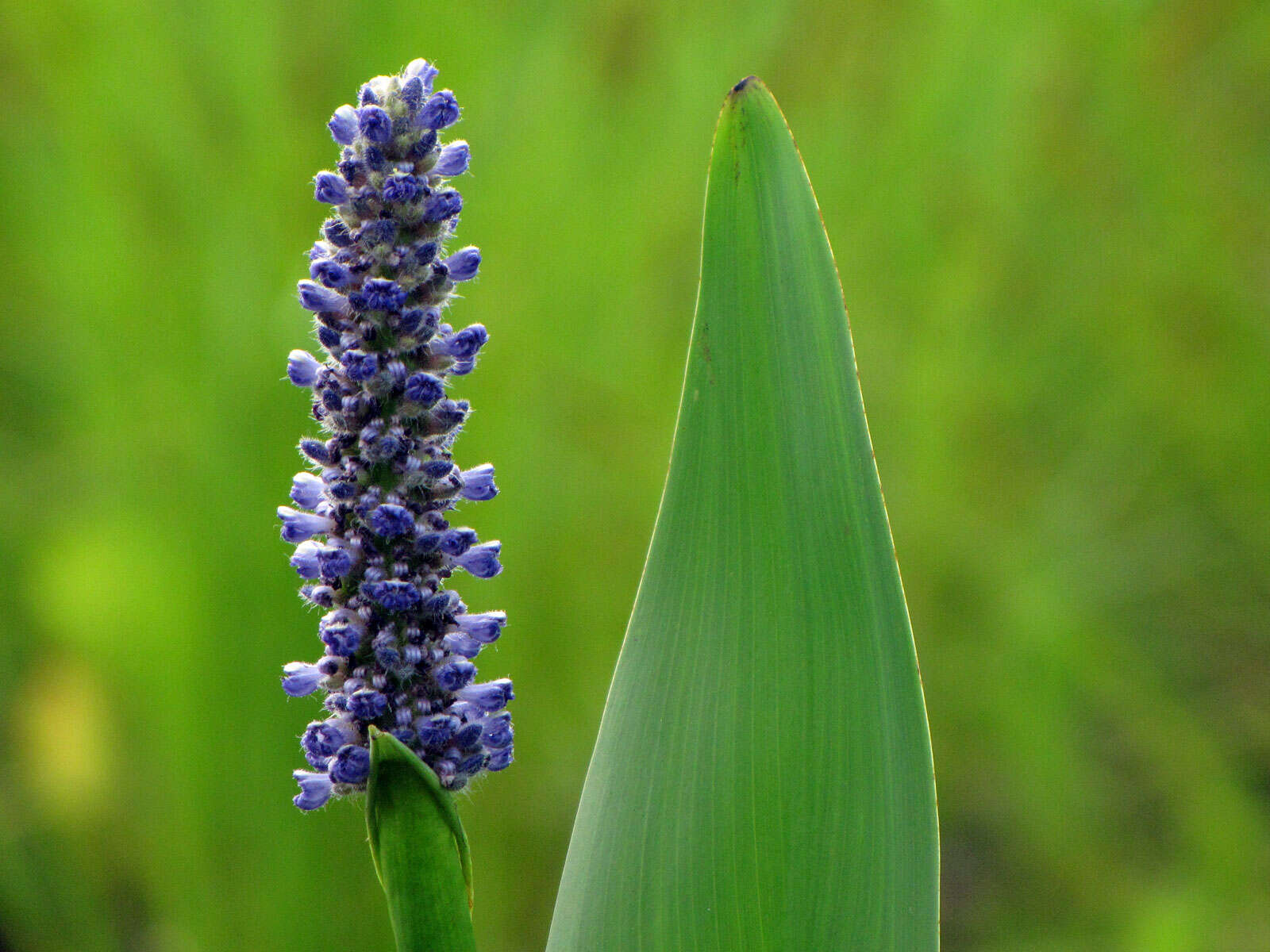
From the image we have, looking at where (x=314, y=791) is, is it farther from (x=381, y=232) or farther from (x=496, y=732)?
(x=381, y=232)

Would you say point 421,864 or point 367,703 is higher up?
point 367,703

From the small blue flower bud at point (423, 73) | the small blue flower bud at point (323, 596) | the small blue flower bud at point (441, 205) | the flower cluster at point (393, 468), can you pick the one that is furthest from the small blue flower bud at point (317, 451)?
the small blue flower bud at point (423, 73)

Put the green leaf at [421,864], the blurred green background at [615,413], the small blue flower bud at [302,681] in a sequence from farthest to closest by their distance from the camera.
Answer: the blurred green background at [615,413] → the small blue flower bud at [302,681] → the green leaf at [421,864]

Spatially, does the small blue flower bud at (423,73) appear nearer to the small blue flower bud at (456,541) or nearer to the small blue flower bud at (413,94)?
the small blue flower bud at (413,94)

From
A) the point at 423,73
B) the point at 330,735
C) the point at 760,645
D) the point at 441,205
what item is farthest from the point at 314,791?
the point at 423,73

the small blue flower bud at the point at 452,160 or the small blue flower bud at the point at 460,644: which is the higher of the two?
the small blue flower bud at the point at 452,160

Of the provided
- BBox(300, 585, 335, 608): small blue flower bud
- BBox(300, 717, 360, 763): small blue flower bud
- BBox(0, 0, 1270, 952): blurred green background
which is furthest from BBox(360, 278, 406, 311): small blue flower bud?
BBox(0, 0, 1270, 952): blurred green background
